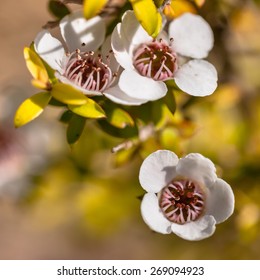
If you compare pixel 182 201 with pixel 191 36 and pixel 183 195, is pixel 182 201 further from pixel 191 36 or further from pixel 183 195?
pixel 191 36

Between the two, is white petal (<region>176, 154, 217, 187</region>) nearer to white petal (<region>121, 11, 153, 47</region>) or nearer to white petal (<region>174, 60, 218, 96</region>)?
white petal (<region>174, 60, 218, 96</region>)

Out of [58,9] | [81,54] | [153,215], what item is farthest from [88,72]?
[153,215]

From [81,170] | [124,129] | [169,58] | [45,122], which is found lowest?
[81,170]
